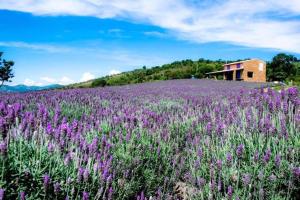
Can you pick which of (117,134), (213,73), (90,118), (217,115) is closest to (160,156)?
(117,134)

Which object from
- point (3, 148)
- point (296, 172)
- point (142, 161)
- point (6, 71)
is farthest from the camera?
point (6, 71)

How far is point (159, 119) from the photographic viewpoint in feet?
14.1

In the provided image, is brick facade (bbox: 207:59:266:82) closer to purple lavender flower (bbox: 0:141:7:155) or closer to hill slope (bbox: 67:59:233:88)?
hill slope (bbox: 67:59:233:88)

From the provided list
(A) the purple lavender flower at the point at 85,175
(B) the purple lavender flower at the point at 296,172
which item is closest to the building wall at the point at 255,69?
(B) the purple lavender flower at the point at 296,172

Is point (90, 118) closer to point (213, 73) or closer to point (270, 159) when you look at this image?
point (270, 159)

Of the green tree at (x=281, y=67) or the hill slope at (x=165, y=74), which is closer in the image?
the hill slope at (x=165, y=74)

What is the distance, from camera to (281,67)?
215ft

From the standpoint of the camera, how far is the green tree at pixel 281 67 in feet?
208

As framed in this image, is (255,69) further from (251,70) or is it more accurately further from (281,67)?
(281,67)

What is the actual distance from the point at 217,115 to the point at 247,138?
146 cm

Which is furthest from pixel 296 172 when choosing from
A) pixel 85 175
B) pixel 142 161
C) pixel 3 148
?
pixel 3 148

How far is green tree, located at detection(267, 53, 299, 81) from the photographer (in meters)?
63.5

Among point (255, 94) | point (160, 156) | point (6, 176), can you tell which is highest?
point (255, 94)

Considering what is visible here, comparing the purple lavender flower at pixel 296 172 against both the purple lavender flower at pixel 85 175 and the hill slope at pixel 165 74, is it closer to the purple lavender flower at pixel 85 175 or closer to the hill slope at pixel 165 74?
the purple lavender flower at pixel 85 175
